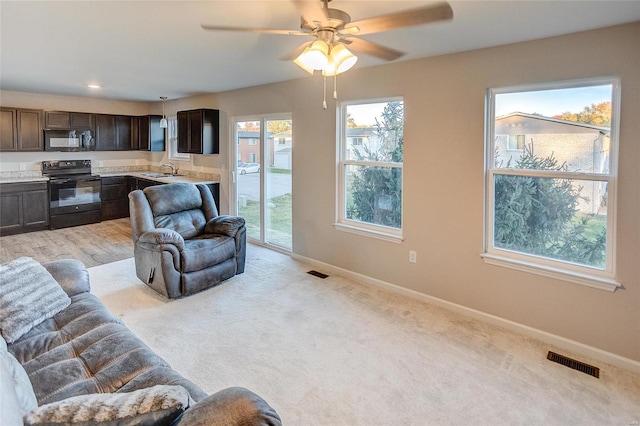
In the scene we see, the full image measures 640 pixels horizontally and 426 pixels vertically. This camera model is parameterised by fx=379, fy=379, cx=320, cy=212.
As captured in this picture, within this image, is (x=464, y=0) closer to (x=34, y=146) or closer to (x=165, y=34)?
(x=165, y=34)

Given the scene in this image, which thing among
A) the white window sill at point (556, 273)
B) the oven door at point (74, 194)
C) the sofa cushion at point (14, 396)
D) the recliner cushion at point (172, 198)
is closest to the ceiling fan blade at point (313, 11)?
the sofa cushion at point (14, 396)

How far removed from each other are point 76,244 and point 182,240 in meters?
2.91

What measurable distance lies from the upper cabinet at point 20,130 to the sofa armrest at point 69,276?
4928 millimetres

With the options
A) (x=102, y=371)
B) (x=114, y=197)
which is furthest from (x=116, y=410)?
(x=114, y=197)

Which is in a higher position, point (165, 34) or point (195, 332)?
point (165, 34)

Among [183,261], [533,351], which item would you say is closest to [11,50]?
[183,261]

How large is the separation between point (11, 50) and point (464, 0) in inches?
154

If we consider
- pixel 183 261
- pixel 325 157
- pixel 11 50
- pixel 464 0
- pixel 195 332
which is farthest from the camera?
pixel 325 157

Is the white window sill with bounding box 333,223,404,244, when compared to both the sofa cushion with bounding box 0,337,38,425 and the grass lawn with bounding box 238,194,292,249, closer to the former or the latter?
the grass lawn with bounding box 238,194,292,249

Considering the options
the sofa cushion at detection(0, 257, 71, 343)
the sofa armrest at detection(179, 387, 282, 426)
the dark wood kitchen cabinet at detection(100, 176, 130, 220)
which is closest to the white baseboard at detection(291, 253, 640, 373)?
the sofa armrest at detection(179, 387, 282, 426)

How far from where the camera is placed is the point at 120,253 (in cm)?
524

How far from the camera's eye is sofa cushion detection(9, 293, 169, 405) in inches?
66.0

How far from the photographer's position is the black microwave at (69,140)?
662 cm

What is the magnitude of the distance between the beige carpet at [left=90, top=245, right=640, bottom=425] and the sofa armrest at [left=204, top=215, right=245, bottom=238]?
25.9 inches
